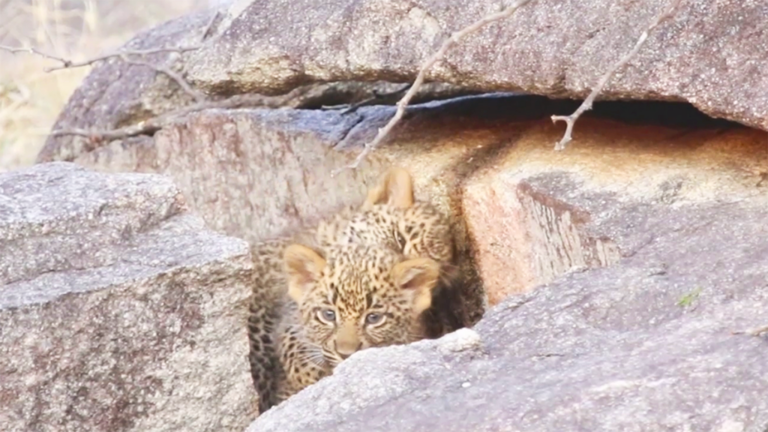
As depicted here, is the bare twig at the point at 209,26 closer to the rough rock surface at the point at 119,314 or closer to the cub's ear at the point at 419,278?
the cub's ear at the point at 419,278

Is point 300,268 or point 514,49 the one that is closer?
point 514,49

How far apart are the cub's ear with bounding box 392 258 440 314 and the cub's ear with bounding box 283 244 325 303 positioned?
1.00 ft

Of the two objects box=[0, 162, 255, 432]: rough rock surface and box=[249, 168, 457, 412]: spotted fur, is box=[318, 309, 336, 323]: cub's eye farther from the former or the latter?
box=[0, 162, 255, 432]: rough rock surface

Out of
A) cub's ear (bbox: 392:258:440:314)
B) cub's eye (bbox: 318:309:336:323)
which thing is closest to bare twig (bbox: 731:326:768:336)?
cub's ear (bbox: 392:258:440:314)

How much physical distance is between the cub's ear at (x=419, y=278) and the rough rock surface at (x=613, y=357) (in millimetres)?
1083

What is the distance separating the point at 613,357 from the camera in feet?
11.4

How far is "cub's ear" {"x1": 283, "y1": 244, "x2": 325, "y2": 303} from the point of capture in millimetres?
5422

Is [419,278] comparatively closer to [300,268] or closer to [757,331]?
[300,268]

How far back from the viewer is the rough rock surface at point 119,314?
4.21 metres

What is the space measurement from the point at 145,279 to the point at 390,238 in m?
1.51

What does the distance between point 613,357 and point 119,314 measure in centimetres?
157

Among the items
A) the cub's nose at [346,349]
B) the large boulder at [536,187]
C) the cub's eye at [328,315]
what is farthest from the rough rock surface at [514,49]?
the cub's nose at [346,349]

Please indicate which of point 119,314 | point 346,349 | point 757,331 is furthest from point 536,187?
point 757,331

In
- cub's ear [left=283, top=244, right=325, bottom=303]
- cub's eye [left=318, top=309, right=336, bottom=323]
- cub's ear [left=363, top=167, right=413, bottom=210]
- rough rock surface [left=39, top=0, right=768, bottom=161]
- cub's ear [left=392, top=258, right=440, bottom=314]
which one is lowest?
cub's eye [left=318, top=309, right=336, bottom=323]
